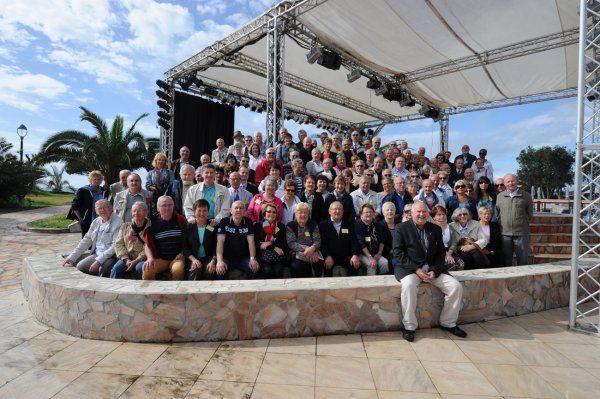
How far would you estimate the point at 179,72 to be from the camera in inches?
415

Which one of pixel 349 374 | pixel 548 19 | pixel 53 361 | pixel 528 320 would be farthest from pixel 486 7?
pixel 53 361

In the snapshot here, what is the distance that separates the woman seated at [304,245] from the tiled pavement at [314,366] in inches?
36.5

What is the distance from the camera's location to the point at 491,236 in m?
4.57

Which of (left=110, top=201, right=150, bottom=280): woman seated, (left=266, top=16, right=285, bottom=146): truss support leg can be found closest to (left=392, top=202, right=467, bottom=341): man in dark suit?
(left=110, top=201, right=150, bottom=280): woman seated

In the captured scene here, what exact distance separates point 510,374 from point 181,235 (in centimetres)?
338

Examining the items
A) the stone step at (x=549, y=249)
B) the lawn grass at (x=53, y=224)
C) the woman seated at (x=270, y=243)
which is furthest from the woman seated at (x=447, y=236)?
the lawn grass at (x=53, y=224)

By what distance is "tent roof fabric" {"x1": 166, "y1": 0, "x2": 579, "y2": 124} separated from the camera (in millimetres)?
6793

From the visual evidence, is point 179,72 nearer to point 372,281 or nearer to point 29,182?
point 372,281

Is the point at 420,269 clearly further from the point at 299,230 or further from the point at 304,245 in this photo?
the point at 299,230

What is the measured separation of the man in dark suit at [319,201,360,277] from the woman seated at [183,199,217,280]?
1.31 metres

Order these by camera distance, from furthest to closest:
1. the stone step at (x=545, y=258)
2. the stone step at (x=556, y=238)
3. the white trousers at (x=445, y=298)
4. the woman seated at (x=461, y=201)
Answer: the stone step at (x=556, y=238) → the stone step at (x=545, y=258) → the woman seated at (x=461, y=201) → the white trousers at (x=445, y=298)

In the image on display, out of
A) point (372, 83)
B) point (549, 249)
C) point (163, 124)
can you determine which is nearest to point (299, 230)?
point (549, 249)

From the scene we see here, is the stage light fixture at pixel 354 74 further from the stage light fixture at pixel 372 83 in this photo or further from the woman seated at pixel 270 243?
the woman seated at pixel 270 243

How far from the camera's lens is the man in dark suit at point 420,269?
319 cm
